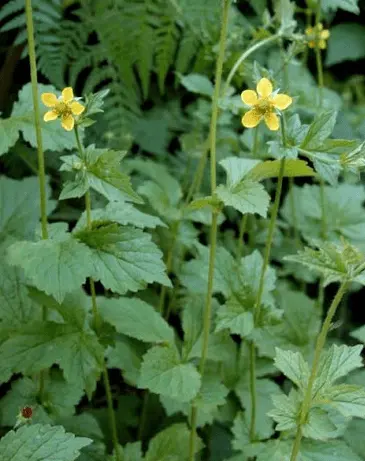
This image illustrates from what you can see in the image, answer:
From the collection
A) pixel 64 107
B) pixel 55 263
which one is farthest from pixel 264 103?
pixel 55 263

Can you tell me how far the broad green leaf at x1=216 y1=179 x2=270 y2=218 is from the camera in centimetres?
116

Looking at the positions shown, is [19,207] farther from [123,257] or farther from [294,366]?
[294,366]

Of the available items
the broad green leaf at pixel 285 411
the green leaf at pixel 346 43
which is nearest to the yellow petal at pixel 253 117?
the broad green leaf at pixel 285 411

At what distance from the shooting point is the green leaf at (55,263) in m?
1.14

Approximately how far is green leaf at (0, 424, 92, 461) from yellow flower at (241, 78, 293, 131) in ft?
1.86

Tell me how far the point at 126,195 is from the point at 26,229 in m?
0.48

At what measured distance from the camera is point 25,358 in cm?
132

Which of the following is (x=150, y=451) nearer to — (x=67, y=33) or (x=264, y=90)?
(x=264, y=90)

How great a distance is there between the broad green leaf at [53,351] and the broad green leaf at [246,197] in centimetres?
37

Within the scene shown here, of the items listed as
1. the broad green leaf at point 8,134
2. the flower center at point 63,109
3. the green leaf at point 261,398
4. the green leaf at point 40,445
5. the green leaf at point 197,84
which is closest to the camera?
the green leaf at point 40,445

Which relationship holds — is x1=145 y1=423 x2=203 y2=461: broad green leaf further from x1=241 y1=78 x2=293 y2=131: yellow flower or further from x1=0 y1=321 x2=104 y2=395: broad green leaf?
x1=241 y1=78 x2=293 y2=131: yellow flower

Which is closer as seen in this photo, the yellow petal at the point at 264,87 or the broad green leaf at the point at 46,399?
the yellow petal at the point at 264,87

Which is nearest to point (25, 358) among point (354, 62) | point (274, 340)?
point (274, 340)

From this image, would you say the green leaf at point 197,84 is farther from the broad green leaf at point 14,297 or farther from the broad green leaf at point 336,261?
the broad green leaf at point 336,261
